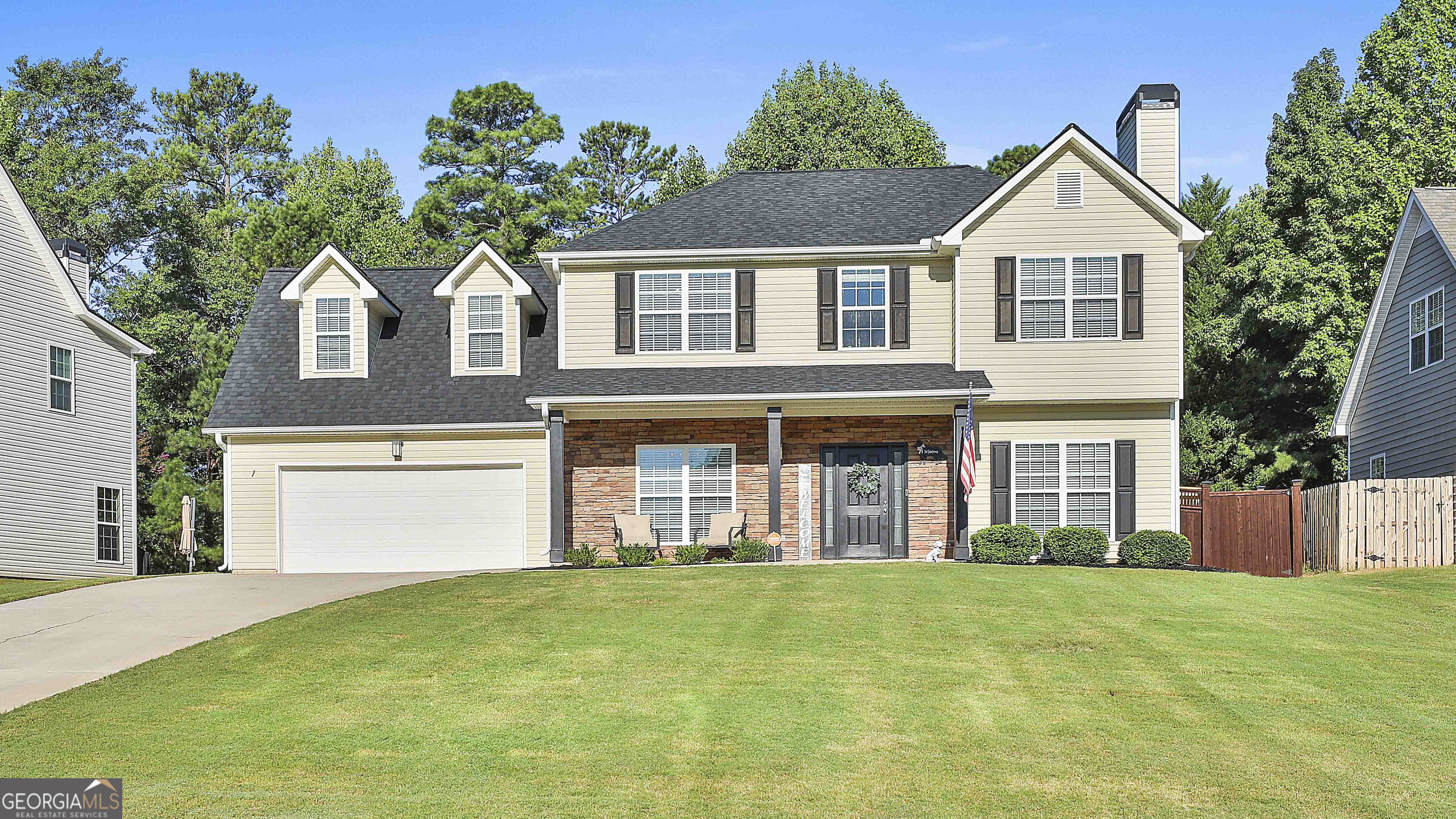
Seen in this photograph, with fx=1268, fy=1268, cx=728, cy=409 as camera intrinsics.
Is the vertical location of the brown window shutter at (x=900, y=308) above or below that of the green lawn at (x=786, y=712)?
above

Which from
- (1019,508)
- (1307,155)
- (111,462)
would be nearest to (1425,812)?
(1019,508)

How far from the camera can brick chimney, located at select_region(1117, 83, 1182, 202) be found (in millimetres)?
23375

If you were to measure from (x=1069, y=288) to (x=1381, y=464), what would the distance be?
9.68 m

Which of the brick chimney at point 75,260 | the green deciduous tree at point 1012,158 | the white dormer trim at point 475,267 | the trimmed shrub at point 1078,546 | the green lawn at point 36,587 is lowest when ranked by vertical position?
the green lawn at point 36,587

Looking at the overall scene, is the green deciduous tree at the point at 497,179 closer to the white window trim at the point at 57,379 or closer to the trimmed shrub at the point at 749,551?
the white window trim at the point at 57,379

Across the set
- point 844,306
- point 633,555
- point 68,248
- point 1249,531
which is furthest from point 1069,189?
point 68,248

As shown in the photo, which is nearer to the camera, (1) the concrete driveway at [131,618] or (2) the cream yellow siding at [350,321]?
(1) the concrete driveway at [131,618]

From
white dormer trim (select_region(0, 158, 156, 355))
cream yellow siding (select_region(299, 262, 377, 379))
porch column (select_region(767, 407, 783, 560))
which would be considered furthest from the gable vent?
white dormer trim (select_region(0, 158, 156, 355))

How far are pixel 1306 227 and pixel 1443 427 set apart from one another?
1087cm

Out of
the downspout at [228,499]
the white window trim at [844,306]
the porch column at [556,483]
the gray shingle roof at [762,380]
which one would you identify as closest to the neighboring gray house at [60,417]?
the downspout at [228,499]

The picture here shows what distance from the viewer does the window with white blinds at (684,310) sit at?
23.0 m

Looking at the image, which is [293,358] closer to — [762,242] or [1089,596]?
[762,242]

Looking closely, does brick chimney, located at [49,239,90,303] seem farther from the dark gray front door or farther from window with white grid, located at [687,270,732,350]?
the dark gray front door

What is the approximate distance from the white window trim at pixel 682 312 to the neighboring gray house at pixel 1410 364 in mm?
12834
